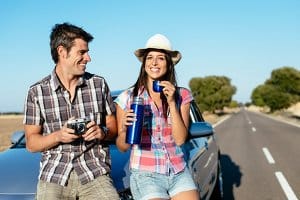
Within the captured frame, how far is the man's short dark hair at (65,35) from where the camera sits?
2.70 m

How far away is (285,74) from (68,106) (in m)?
76.7

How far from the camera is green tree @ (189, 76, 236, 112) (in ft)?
227

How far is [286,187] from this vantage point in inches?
295

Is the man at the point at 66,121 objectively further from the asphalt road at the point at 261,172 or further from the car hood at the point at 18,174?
the asphalt road at the point at 261,172

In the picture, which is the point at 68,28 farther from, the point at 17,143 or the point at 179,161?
the point at 17,143

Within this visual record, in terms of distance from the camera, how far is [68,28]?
2.71m

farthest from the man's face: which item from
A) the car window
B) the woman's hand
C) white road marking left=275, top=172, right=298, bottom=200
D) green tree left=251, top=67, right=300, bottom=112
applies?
green tree left=251, top=67, right=300, bottom=112

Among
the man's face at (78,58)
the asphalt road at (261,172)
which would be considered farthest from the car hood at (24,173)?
the asphalt road at (261,172)

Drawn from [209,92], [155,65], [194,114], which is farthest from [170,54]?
[209,92]

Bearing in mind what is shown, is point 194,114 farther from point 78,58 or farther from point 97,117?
point 78,58

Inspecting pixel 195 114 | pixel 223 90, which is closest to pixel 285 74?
pixel 223 90

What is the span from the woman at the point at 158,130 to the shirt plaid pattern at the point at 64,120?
0.74 ft

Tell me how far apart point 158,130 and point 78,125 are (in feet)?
2.44

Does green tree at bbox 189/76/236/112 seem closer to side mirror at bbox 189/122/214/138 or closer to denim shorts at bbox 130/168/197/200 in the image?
side mirror at bbox 189/122/214/138
